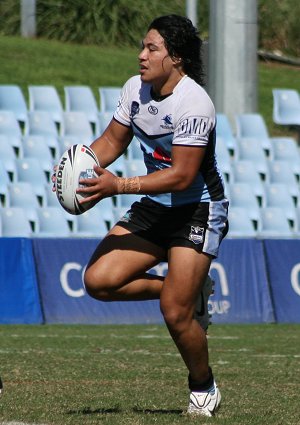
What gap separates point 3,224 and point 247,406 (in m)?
7.38

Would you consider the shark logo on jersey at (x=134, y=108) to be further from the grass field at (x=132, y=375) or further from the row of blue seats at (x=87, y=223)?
the row of blue seats at (x=87, y=223)

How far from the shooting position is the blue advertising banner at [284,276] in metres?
13.7

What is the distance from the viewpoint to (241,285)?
13.6 meters

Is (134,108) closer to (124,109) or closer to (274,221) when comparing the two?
(124,109)

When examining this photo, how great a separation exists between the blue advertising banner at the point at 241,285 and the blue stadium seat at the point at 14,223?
86.4 inches

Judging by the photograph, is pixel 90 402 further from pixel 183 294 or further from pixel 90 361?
pixel 90 361

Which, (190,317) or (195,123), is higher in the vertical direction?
(195,123)

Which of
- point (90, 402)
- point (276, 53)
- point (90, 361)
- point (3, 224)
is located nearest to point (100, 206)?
point (3, 224)

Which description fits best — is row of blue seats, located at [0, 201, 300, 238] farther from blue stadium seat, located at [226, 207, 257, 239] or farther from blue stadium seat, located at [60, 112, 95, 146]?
blue stadium seat, located at [60, 112, 95, 146]

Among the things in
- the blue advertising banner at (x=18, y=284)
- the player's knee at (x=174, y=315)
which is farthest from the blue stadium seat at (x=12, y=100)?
the player's knee at (x=174, y=315)

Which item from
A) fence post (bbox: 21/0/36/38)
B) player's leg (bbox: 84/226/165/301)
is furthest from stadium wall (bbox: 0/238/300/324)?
fence post (bbox: 21/0/36/38)

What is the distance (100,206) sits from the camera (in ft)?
49.4

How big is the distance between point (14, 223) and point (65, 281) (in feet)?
3.92

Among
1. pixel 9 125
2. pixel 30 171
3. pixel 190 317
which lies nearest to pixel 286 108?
pixel 9 125
